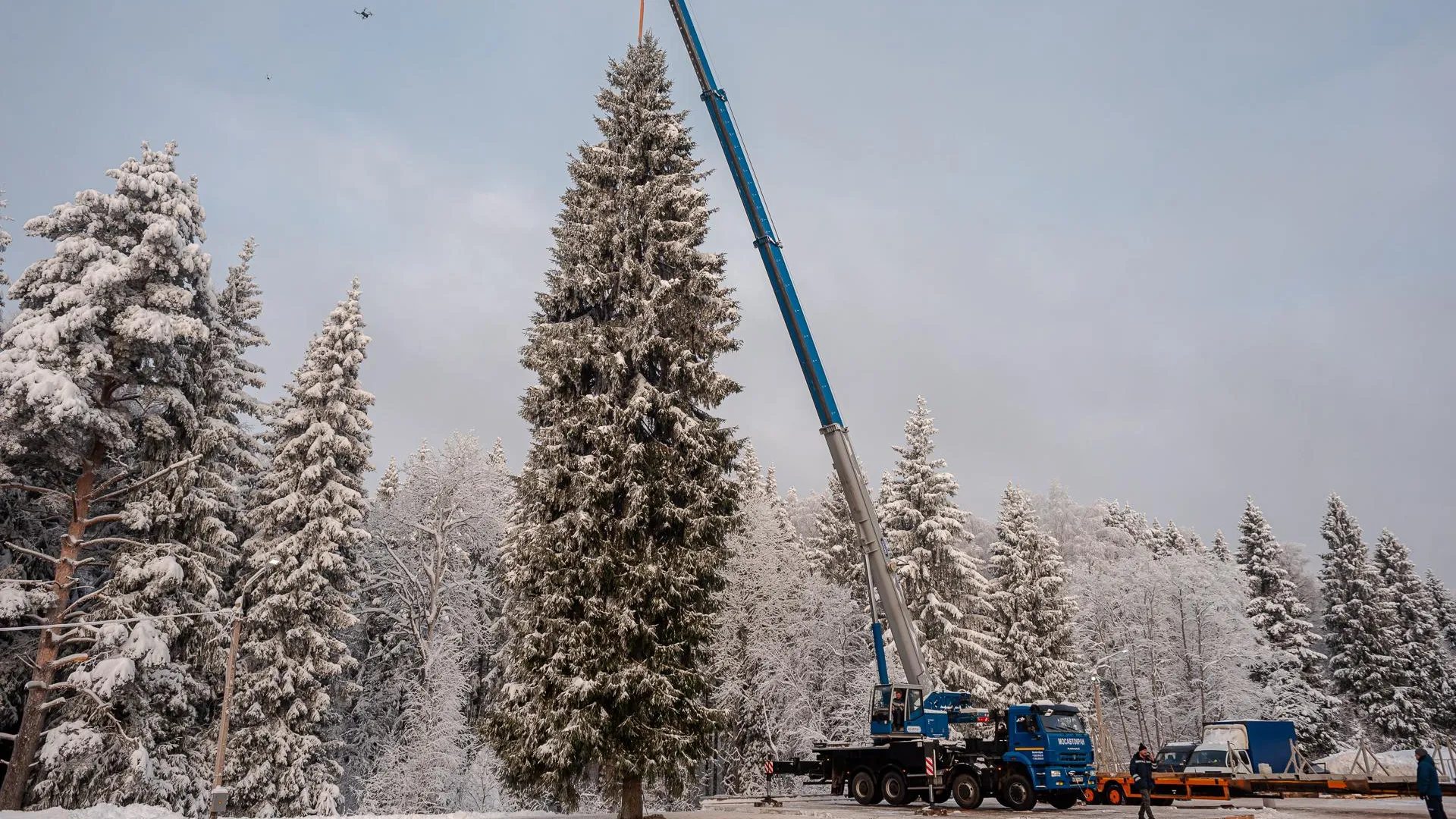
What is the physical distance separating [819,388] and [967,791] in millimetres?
11255

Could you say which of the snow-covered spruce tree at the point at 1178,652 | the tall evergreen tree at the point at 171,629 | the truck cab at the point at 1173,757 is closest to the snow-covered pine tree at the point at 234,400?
the tall evergreen tree at the point at 171,629

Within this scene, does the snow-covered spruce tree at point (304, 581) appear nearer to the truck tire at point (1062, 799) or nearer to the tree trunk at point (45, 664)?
the tree trunk at point (45, 664)

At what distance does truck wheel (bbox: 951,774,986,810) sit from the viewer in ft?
72.6

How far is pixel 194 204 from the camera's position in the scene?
A: 26.9 metres

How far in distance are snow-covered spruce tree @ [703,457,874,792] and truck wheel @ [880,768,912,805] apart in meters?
12.0

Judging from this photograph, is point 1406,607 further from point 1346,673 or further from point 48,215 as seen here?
point 48,215

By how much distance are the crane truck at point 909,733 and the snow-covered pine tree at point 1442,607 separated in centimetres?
4521

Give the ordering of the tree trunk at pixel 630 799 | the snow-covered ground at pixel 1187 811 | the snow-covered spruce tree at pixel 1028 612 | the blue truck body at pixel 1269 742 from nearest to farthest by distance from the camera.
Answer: the snow-covered ground at pixel 1187 811 < the tree trunk at pixel 630 799 < the blue truck body at pixel 1269 742 < the snow-covered spruce tree at pixel 1028 612

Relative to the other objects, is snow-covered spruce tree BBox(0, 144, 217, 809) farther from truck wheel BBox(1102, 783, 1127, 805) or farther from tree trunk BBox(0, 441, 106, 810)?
truck wheel BBox(1102, 783, 1127, 805)

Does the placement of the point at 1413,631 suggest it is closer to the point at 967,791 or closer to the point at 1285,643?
the point at 1285,643

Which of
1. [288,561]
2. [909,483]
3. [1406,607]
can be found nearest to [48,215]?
[288,561]

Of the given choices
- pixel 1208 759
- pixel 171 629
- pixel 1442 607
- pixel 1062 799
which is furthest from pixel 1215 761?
pixel 1442 607

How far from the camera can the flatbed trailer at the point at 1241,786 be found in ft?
73.7

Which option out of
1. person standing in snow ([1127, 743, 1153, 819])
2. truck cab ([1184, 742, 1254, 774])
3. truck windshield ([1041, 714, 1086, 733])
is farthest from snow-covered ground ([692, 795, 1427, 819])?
truck windshield ([1041, 714, 1086, 733])
